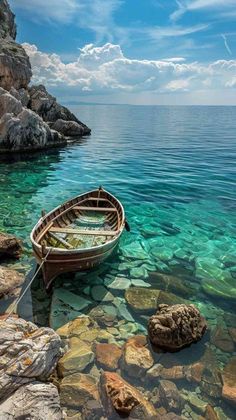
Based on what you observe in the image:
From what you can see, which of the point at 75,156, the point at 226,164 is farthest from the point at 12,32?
the point at 226,164

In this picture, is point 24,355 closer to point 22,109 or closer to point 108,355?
point 108,355

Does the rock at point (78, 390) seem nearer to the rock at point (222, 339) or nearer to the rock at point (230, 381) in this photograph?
the rock at point (230, 381)

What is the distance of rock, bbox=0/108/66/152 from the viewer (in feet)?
146

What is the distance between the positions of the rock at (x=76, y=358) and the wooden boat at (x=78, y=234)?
3.17m

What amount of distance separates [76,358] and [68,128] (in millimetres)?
66187

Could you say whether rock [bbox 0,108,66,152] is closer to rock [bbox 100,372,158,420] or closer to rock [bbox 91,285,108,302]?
rock [bbox 91,285,108,302]

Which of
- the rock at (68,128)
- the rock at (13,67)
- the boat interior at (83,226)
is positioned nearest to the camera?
the boat interior at (83,226)

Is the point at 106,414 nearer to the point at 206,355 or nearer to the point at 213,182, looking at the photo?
the point at 206,355

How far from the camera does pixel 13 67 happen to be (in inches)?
2318

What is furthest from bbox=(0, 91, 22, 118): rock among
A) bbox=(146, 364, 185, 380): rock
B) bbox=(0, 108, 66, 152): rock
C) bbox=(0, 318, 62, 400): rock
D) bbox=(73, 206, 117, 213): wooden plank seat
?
bbox=(146, 364, 185, 380): rock

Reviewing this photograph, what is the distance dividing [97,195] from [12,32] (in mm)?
81711

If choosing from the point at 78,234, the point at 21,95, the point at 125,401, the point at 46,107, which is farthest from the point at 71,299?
the point at 46,107

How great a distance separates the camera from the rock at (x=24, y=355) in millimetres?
7344

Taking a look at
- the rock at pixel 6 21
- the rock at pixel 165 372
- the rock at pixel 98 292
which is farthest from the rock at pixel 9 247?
the rock at pixel 6 21
